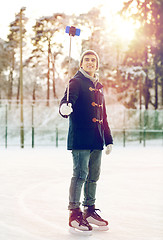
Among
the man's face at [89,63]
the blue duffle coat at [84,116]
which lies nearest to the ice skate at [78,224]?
the blue duffle coat at [84,116]

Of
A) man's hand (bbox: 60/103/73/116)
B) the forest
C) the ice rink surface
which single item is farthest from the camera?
the forest

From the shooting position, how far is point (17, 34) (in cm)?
5419

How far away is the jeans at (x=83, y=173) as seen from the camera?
5.88 meters

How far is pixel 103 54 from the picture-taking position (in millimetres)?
47094

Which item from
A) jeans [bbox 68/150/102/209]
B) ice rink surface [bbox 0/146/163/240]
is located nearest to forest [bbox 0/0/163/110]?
ice rink surface [bbox 0/146/163/240]

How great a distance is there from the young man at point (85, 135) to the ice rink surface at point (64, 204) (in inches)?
11.1

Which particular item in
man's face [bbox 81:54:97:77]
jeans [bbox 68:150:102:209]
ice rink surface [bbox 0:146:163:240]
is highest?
man's face [bbox 81:54:97:77]

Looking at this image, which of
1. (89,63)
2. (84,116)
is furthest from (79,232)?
(89,63)

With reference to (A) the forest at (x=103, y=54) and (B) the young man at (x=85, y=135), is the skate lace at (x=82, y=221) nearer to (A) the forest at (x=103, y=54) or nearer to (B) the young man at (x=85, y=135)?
(B) the young man at (x=85, y=135)

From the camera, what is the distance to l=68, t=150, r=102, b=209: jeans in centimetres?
588

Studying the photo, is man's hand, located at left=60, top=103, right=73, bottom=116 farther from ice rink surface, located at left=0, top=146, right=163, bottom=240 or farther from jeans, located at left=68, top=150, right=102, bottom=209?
ice rink surface, located at left=0, top=146, right=163, bottom=240

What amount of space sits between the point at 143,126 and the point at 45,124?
45.3 feet

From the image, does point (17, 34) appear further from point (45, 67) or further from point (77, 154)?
point (77, 154)

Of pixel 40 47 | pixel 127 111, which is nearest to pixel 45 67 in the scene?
pixel 40 47
